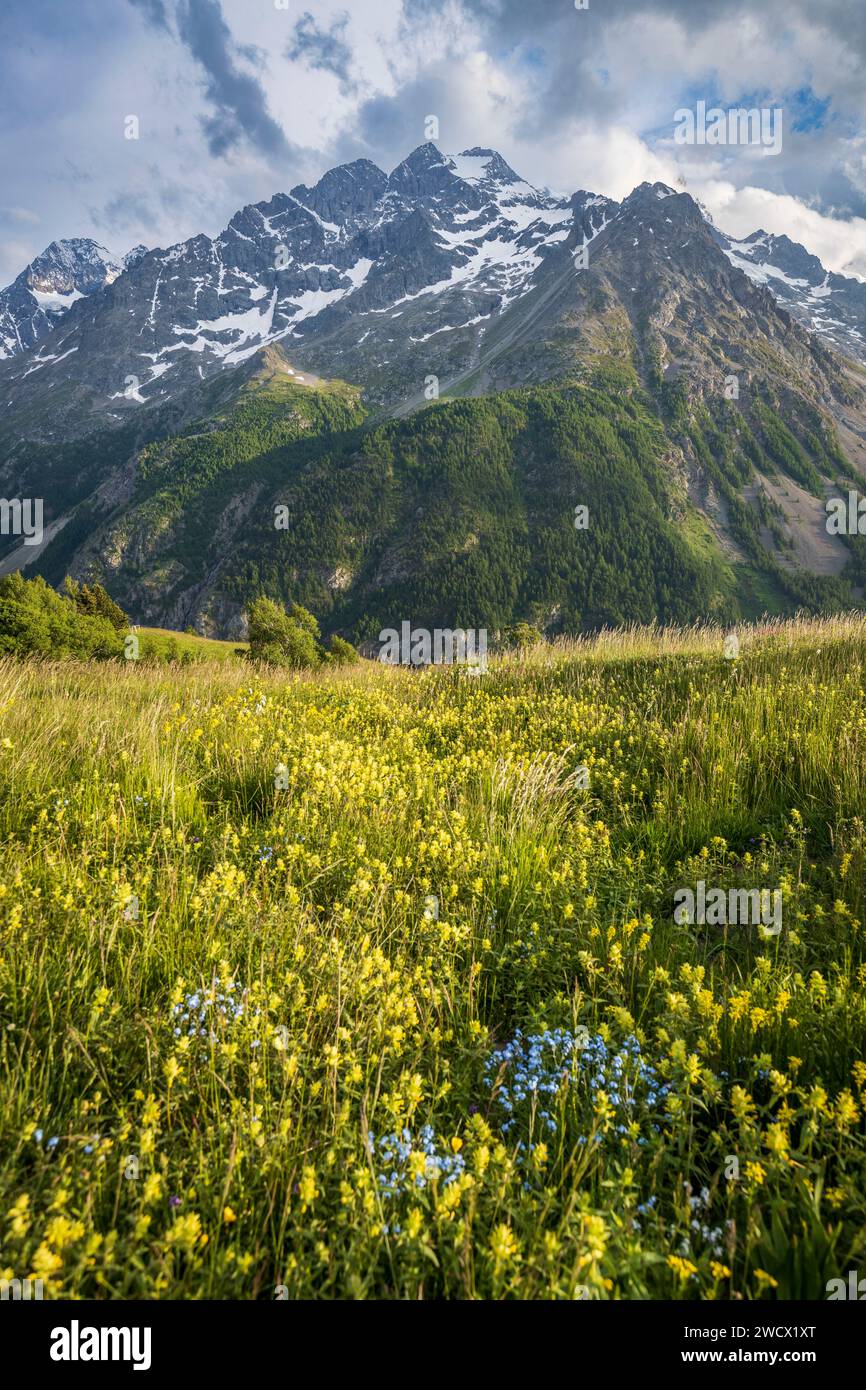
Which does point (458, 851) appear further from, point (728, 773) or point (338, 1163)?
point (728, 773)

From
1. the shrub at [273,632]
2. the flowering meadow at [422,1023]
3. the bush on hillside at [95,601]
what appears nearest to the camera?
the flowering meadow at [422,1023]

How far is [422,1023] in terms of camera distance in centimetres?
306

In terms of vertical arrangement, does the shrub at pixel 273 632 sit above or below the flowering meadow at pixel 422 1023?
above

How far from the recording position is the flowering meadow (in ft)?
6.43

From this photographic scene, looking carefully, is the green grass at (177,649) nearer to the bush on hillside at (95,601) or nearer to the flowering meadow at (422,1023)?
the bush on hillside at (95,601)

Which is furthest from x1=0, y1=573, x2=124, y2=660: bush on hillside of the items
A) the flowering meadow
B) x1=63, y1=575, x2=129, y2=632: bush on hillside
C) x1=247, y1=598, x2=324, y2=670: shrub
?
x1=63, y1=575, x2=129, y2=632: bush on hillside

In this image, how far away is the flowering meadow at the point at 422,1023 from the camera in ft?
6.43

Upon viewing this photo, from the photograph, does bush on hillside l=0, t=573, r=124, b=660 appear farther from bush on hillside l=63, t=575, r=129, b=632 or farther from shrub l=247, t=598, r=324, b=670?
bush on hillside l=63, t=575, r=129, b=632

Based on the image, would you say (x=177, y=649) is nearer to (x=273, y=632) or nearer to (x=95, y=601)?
(x=273, y=632)

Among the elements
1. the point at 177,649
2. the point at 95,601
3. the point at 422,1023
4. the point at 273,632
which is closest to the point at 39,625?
the point at 177,649

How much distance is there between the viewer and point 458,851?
4.30 meters

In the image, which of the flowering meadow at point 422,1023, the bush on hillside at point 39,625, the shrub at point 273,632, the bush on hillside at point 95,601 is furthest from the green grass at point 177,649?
the flowering meadow at point 422,1023

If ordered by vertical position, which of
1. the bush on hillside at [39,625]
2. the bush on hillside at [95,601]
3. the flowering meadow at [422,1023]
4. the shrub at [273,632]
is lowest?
the flowering meadow at [422,1023]
